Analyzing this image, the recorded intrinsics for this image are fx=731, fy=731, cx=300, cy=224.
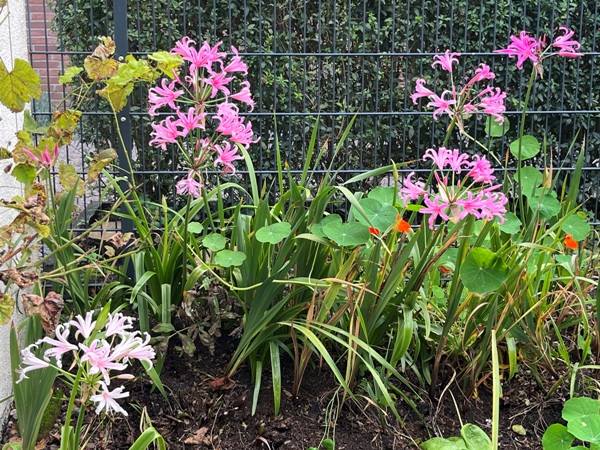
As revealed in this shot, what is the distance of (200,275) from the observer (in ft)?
8.06

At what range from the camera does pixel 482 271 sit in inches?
→ 86.8

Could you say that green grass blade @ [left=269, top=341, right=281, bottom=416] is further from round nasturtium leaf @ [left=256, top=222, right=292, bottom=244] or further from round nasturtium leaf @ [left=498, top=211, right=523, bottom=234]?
round nasturtium leaf @ [left=498, top=211, right=523, bottom=234]

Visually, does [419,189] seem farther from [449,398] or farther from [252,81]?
[252,81]

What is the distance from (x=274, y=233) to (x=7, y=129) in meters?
1.02

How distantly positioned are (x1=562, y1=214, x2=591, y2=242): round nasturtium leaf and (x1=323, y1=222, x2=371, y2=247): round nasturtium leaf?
902 millimetres

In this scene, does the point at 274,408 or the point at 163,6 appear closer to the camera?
the point at 274,408

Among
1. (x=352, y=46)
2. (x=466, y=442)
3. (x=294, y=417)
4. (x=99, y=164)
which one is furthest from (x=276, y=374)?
(x=352, y=46)

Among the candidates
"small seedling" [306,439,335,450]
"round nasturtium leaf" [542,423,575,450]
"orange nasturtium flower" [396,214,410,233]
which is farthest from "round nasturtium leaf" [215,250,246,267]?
"round nasturtium leaf" [542,423,575,450]

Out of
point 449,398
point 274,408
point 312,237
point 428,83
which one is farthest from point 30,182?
point 428,83

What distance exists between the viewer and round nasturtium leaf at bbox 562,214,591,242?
8.97 ft

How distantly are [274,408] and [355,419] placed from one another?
26 cm

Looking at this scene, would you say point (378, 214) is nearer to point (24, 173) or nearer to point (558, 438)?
point (558, 438)

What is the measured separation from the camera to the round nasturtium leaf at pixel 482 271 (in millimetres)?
2168

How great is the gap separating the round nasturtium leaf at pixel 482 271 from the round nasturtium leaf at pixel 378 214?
0.94 feet
